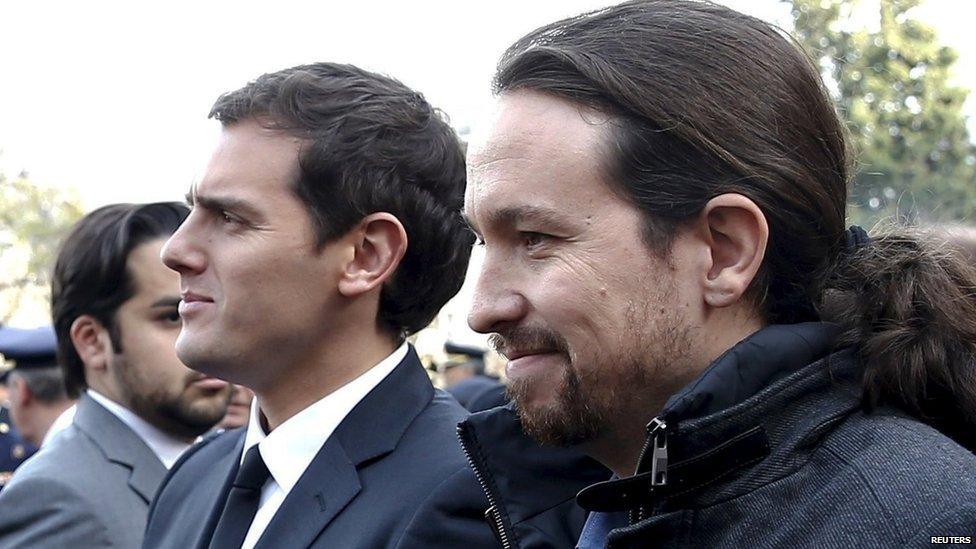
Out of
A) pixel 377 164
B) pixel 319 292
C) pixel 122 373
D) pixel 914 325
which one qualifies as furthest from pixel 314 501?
pixel 122 373

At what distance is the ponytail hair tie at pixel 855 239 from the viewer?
219 cm

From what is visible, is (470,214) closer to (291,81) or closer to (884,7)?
(291,81)

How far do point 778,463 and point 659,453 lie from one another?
0.58 ft

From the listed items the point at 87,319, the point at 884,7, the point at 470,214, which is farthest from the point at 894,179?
the point at 470,214

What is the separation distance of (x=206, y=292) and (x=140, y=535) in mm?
1142

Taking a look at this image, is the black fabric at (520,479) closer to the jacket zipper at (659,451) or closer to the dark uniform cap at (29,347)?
the jacket zipper at (659,451)

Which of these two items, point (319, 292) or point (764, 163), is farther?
point (319, 292)

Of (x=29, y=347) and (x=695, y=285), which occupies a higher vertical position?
(x=695, y=285)

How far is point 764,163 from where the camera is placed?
205 cm

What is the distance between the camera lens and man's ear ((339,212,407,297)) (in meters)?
3.14

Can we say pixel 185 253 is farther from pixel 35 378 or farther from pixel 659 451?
pixel 35 378

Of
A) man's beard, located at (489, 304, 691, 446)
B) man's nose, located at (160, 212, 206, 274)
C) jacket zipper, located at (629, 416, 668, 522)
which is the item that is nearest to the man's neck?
man's nose, located at (160, 212, 206, 274)

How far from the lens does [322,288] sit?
10.1 feet

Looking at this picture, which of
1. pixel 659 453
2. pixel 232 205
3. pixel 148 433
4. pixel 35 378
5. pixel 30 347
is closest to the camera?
pixel 659 453
